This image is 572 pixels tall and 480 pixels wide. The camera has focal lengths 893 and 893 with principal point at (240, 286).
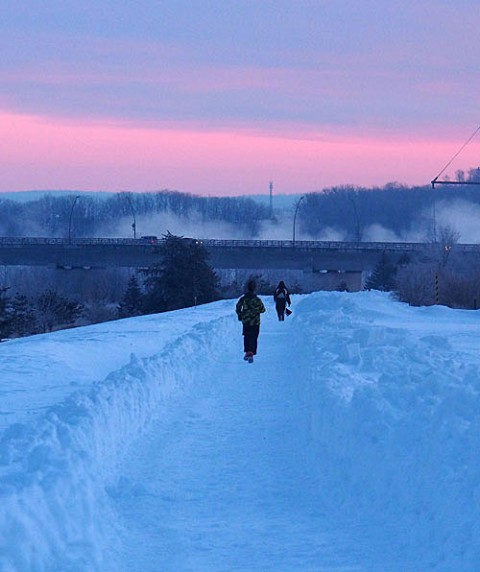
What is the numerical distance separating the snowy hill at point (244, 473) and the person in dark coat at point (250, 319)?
4075 millimetres

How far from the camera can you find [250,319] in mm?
19453

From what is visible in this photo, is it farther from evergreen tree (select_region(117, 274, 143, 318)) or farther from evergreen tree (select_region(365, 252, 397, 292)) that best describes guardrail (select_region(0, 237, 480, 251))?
evergreen tree (select_region(117, 274, 143, 318))

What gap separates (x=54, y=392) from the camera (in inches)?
542

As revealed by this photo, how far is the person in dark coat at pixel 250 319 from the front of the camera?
1933cm

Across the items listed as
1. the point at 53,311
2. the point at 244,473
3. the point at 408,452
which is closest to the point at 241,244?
the point at 53,311

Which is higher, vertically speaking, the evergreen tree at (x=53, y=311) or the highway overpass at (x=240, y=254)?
the highway overpass at (x=240, y=254)

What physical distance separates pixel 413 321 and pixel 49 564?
31.6 m

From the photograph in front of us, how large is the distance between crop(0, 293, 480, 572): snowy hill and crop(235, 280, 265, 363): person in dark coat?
408cm

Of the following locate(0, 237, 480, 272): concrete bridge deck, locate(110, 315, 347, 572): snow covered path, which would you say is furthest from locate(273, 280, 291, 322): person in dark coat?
locate(0, 237, 480, 272): concrete bridge deck

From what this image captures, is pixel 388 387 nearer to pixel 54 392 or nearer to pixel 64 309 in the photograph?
pixel 54 392

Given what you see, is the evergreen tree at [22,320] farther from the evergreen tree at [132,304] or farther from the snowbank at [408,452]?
the snowbank at [408,452]

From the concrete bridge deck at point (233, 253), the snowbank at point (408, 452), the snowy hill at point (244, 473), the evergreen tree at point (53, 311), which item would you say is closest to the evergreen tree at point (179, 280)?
the evergreen tree at point (53, 311)

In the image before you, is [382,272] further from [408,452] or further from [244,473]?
[408,452]

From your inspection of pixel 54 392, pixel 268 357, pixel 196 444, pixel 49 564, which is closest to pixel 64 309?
pixel 268 357
